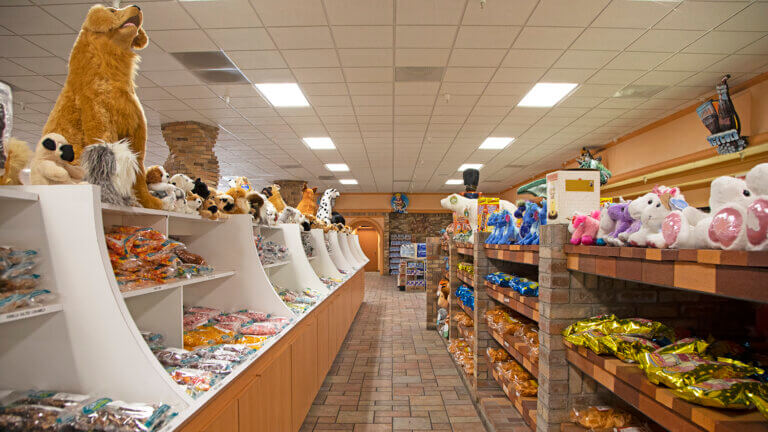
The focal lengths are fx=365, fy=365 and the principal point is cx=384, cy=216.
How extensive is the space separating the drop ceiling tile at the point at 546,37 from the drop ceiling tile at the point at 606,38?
0.11 meters

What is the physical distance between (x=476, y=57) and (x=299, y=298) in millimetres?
3273

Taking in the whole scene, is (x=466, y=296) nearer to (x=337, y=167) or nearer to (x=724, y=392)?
(x=724, y=392)

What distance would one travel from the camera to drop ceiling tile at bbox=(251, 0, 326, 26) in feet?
10.7

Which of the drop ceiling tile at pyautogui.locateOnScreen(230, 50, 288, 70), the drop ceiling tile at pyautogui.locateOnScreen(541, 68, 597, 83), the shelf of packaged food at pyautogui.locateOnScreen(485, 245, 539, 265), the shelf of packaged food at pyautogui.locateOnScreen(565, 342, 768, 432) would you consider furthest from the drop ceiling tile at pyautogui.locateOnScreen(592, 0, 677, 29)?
the drop ceiling tile at pyautogui.locateOnScreen(230, 50, 288, 70)

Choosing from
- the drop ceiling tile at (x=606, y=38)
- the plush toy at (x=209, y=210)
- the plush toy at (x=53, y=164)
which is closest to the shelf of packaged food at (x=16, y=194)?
the plush toy at (x=53, y=164)

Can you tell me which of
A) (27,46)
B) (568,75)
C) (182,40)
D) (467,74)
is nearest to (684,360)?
(467,74)

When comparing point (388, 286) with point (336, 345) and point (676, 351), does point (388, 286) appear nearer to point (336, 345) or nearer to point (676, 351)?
point (336, 345)

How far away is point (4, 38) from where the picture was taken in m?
3.81

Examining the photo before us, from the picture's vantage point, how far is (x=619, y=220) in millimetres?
1465

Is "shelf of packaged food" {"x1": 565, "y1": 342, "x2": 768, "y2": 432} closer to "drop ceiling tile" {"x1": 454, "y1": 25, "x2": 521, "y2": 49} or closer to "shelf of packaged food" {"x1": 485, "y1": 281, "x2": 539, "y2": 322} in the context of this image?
"shelf of packaged food" {"x1": 485, "y1": 281, "x2": 539, "y2": 322}

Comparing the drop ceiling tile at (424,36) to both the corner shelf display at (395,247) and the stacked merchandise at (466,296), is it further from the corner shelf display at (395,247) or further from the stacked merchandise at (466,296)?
the corner shelf display at (395,247)

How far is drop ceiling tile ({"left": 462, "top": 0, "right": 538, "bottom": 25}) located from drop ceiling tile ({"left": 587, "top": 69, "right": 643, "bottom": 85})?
1806 mm

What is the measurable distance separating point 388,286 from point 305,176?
4.68m

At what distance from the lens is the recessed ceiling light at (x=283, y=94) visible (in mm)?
5020
